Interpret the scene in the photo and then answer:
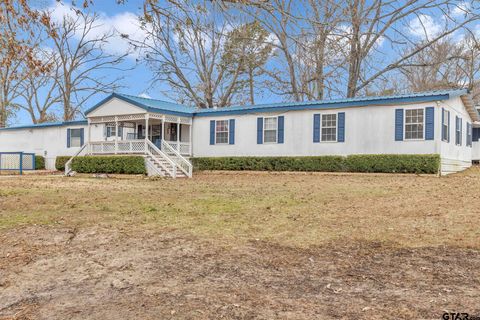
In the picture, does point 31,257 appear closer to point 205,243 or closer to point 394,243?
point 205,243

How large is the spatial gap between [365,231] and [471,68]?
103ft

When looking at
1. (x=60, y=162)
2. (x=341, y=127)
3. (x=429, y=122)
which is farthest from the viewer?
(x=60, y=162)

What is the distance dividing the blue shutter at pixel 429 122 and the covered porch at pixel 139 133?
473 inches

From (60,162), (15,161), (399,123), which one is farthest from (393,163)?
(15,161)

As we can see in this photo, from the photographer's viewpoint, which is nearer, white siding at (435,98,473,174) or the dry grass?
the dry grass

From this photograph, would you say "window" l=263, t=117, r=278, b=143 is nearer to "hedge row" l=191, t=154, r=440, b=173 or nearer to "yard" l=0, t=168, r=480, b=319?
"hedge row" l=191, t=154, r=440, b=173

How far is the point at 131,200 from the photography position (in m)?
9.79

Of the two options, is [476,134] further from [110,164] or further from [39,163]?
[39,163]

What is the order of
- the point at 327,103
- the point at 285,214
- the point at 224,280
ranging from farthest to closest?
the point at 327,103, the point at 285,214, the point at 224,280

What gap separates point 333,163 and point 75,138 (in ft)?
57.4

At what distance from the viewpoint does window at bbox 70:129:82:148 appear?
2683 centimetres

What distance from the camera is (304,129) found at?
1986 centimetres

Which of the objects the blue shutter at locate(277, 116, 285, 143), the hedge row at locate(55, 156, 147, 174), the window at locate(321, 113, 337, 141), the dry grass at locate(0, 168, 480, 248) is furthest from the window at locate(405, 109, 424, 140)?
the hedge row at locate(55, 156, 147, 174)

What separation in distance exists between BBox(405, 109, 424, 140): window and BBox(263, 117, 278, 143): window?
6.29m
